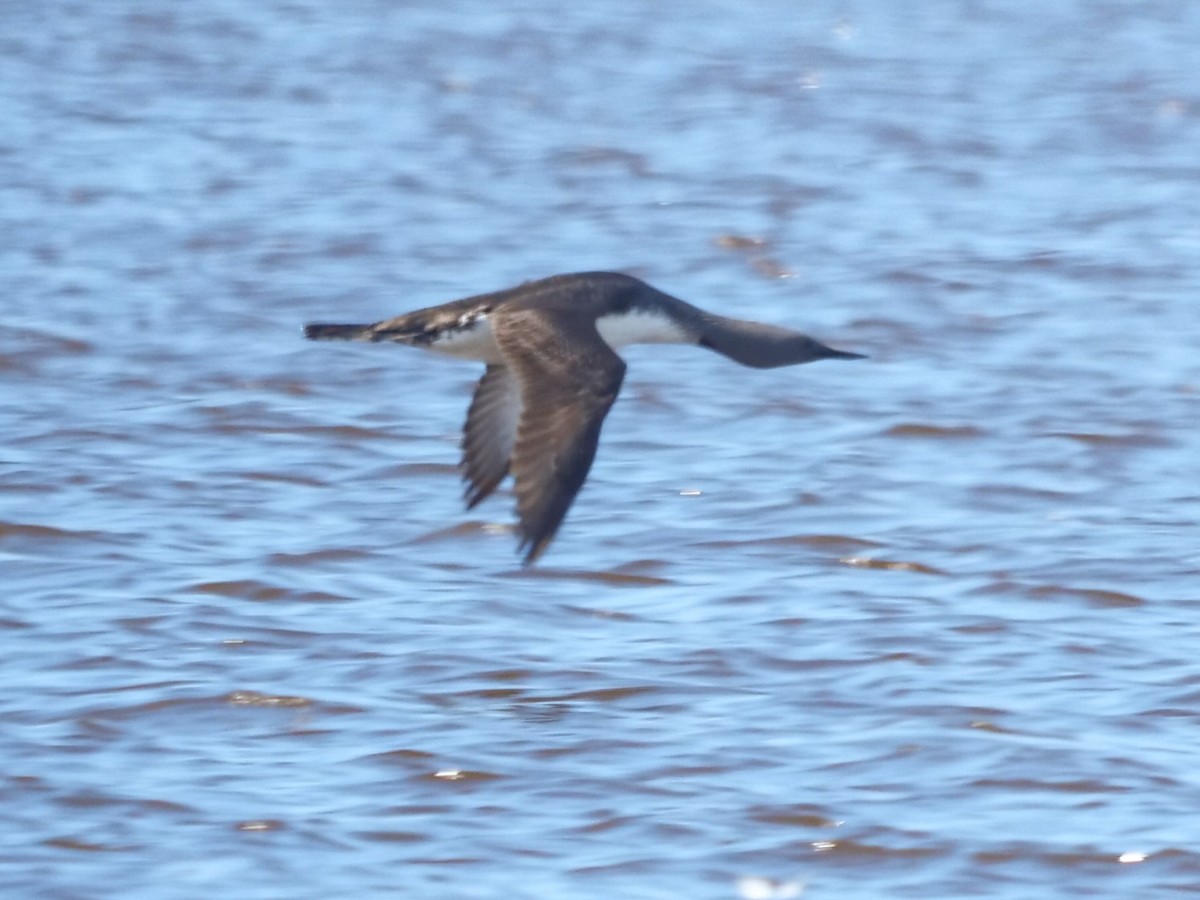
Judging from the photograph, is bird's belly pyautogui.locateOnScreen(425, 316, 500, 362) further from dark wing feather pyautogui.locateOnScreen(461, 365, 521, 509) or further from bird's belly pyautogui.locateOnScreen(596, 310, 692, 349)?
bird's belly pyautogui.locateOnScreen(596, 310, 692, 349)

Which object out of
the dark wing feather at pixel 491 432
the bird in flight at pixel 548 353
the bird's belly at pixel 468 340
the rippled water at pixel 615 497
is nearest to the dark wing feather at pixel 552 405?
the bird in flight at pixel 548 353

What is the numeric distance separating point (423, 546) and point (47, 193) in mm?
5199

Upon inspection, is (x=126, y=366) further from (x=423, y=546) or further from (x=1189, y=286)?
(x=1189, y=286)

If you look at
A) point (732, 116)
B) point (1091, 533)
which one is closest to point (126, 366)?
point (1091, 533)

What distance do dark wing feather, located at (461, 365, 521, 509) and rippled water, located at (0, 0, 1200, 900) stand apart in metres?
0.46

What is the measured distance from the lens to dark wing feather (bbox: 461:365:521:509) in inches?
265

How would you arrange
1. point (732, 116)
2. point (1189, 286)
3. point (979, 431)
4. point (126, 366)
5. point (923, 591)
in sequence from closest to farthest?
point (923, 591) → point (979, 431) → point (126, 366) → point (1189, 286) → point (732, 116)

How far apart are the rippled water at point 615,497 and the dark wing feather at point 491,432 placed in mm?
455

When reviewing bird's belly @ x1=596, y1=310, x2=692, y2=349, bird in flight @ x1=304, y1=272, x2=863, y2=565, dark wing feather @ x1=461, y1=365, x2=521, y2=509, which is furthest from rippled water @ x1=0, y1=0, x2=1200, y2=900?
bird's belly @ x1=596, y1=310, x2=692, y2=349

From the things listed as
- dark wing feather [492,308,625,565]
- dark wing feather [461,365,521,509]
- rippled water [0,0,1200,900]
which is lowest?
rippled water [0,0,1200,900]

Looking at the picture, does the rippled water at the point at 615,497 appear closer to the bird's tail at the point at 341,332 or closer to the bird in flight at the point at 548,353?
the bird in flight at the point at 548,353

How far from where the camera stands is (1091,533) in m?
7.86

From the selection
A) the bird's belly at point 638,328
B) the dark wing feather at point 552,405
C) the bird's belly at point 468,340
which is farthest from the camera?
the bird's belly at point 638,328

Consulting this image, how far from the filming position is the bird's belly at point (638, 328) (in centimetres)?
690
